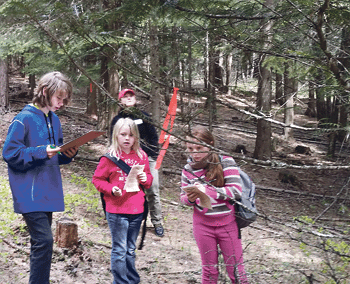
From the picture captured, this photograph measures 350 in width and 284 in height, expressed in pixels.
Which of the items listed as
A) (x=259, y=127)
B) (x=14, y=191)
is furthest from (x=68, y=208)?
(x=259, y=127)

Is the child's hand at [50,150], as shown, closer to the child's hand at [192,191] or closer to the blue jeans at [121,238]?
the blue jeans at [121,238]

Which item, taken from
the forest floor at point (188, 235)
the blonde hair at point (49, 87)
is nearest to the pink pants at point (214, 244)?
the forest floor at point (188, 235)

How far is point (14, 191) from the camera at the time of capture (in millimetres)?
3072

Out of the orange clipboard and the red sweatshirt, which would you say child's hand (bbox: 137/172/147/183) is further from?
the orange clipboard

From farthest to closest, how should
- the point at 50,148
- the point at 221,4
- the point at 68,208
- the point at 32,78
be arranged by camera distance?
the point at 32,78
the point at 68,208
the point at 221,4
the point at 50,148

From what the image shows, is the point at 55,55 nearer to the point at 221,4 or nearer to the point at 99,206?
the point at 99,206

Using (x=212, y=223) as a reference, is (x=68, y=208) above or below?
below

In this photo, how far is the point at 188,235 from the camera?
257 inches

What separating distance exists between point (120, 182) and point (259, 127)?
8.91 m

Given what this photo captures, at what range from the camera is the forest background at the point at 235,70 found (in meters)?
2.06

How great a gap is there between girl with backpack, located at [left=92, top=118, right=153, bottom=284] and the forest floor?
55 cm

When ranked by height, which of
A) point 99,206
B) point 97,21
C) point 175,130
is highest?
point 97,21

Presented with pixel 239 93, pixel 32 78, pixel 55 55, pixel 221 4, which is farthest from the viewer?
pixel 32 78

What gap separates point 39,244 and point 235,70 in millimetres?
3312
